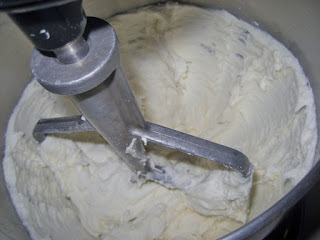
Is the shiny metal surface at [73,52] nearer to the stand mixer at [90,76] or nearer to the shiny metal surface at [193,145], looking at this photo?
the stand mixer at [90,76]

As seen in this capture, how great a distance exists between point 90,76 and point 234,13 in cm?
53

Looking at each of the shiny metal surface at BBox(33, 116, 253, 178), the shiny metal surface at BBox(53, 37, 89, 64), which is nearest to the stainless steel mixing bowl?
the shiny metal surface at BBox(33, 116, 253, 178)

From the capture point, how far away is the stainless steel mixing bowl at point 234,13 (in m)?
0.54

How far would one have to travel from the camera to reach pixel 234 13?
2.39ft

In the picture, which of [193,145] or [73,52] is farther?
[193,145]

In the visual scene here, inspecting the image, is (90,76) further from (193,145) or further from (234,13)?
(234,13)

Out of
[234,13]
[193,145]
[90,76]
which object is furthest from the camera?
[234,13]

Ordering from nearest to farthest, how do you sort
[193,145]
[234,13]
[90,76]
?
1. [90,76]
2. [193,145]
3. [234,13]

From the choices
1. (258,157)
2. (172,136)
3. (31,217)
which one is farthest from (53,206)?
(258,157)

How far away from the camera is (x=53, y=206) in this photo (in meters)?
0.62

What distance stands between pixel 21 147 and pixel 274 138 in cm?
54

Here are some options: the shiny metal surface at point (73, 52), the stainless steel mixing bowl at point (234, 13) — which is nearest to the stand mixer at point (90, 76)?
the shiny metal surface at point (73, 52)

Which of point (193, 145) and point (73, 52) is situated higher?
point (73, 52)

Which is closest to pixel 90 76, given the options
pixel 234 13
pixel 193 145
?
pixel 193 145
